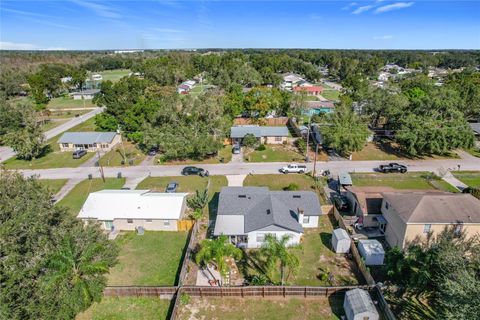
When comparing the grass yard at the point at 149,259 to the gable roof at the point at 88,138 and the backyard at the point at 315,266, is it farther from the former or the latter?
the gable roof at the point at 88,138

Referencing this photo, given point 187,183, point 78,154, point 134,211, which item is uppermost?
point 78,154

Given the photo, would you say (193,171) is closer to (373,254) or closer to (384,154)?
(373,254)

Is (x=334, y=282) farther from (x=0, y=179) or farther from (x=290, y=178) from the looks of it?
(x=0, y=179)

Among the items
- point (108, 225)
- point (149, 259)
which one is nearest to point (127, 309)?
point (149, 259)

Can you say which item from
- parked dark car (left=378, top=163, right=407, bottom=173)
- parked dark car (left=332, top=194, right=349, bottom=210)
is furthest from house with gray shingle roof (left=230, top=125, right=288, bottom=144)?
parked dark car (left=332, top=194, right=349, bottom=210)

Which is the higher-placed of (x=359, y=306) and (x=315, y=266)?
(x=359, y=306)
